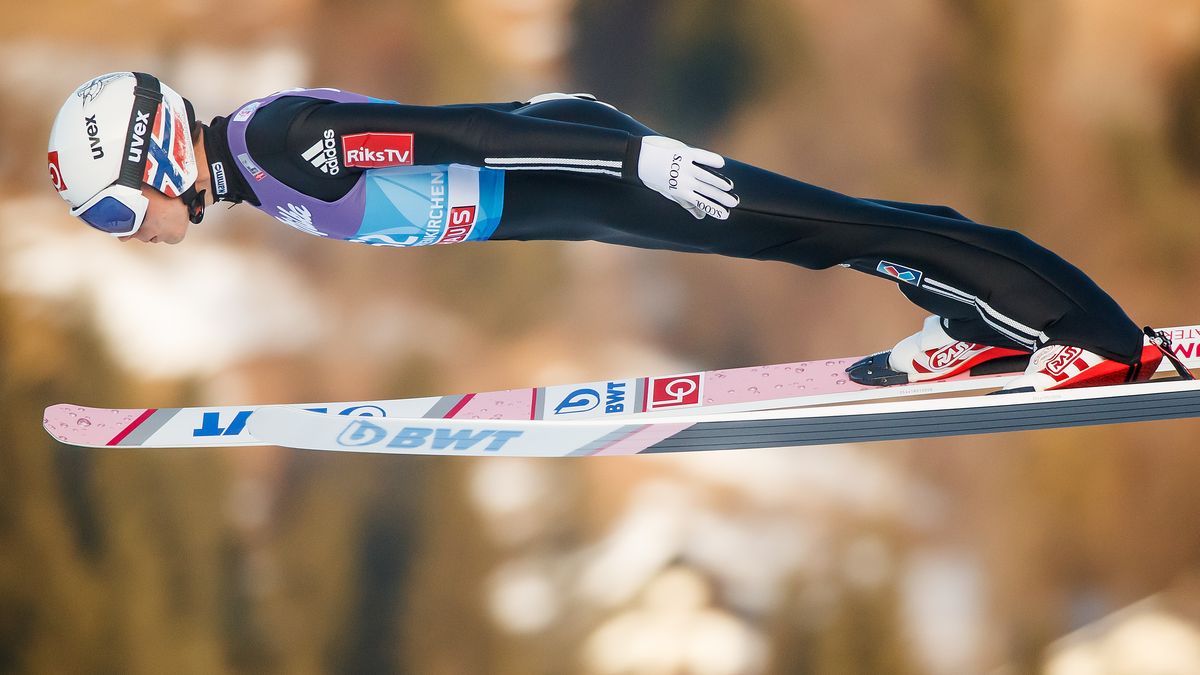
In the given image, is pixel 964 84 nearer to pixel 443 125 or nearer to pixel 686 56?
pixel 686 56

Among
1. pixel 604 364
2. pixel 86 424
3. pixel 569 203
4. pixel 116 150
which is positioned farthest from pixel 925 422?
pixel 86 424

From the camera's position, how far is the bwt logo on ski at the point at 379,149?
6.75 ft

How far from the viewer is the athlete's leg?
2.21 metres

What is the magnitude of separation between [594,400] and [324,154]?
1.16m

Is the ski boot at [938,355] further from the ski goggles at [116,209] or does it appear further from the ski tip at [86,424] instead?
the ski tip at [86,424]

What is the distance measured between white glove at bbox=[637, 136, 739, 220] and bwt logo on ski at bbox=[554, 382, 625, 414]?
996 millimetres

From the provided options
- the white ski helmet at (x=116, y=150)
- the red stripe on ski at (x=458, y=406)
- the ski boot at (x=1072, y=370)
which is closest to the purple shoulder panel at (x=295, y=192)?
the white ski helmet at (x=116, y=150)

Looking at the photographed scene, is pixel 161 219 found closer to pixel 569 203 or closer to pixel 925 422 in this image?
pixel 569 203

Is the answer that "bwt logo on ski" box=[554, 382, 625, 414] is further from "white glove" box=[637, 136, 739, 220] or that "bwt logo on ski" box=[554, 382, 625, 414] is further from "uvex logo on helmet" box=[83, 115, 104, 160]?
"uvex logo on helmet" box=[83, 115, 104, 160]

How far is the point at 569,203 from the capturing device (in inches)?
90.4

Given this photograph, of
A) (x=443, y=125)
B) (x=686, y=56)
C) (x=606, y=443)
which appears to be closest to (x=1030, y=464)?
(x=686, y=56)

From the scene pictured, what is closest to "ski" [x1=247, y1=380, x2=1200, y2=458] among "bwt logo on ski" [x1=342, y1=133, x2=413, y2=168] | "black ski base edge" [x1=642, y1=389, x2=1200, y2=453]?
"black ski base edge" [x1=642, y1=389, x2=1200, y2=453]

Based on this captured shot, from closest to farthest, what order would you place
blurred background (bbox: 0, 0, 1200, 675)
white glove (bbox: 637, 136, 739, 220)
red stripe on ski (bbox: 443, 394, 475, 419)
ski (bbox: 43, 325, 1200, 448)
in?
white glove (bbox: 637, 136, 739, 220)
ski (bbox: 43, 325, 1200, 448)
red stripe on ski (bbox: 443, 394, 475, 419)
blurred background (bbox: 0, 0, 1200, 675)

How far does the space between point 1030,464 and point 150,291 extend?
3.27 m
